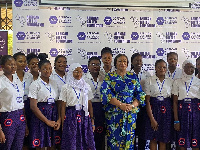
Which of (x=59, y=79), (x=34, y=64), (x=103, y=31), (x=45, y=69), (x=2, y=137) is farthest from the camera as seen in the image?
(x=103, y=31)

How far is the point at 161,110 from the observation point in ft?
12.3

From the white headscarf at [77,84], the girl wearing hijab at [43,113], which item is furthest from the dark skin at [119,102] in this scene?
the girl wearing hijab at [43,113]

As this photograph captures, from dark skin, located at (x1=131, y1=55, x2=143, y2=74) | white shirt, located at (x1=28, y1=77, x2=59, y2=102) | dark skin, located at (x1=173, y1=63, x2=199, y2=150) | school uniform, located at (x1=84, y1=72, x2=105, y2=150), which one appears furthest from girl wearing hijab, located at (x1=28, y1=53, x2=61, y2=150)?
dark skin, located at (x1=173, y1=63, x2=199, y2=150)

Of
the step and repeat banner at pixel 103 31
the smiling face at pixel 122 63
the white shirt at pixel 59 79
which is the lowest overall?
the white shirt at pixel 59 79

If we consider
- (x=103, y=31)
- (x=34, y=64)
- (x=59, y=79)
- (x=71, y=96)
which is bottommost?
(x=71, y=96)

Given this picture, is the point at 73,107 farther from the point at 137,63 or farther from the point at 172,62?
the point at 172,62

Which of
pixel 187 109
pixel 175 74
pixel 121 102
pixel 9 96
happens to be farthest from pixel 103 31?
pixel 9 96

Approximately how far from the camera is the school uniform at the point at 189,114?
3658 mm

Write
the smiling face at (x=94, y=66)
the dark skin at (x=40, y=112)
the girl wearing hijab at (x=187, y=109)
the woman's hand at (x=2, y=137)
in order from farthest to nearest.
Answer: the smiling face at (x=94, y=66) → the girl wearing hijab at (x=187, y=109) → the dark skin at (x=40, y=112) → the woman's hand at (x=2, y=137)

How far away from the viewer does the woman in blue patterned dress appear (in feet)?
11.4

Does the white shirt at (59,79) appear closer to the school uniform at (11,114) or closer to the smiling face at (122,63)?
the school uniform at (11,114)

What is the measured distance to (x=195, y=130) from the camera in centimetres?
365

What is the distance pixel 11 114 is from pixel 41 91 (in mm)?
479

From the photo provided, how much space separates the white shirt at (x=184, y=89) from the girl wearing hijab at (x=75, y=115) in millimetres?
1352
